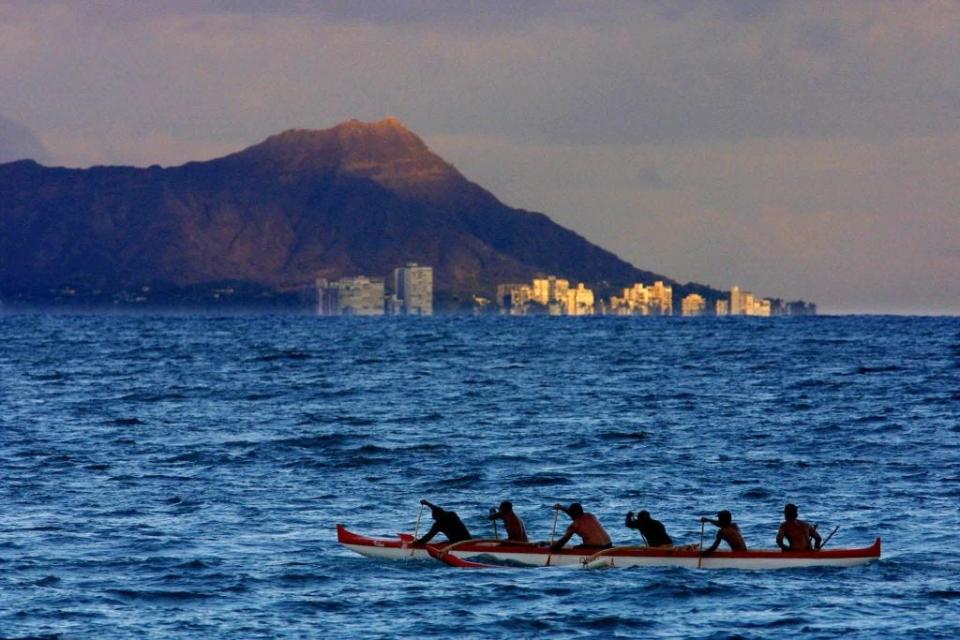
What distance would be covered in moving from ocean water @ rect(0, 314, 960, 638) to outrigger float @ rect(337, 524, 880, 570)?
1.31 ft

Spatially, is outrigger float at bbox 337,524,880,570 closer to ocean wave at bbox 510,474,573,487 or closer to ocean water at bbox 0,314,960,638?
ocean water at bbox 0,314,960,638

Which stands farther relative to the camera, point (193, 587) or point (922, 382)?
point (922, 382)

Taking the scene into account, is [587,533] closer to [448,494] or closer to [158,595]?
[158,595]

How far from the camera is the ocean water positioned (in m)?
30.8

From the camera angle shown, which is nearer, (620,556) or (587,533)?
(620,556)

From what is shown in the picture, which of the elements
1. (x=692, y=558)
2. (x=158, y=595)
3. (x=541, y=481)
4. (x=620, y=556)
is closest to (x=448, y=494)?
(x=541, y=481)

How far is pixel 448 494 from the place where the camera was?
4888 centimetres

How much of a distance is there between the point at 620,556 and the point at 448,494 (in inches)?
549

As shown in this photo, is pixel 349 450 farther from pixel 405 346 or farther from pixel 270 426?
pixel 405 346

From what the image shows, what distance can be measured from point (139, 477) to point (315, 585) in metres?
20.8

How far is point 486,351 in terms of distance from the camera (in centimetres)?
17125

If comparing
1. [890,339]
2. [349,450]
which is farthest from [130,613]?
[890,339]

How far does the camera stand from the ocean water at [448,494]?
30.8 meters

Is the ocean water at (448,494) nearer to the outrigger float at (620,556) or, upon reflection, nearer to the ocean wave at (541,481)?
the ocean wave at (541,481)
